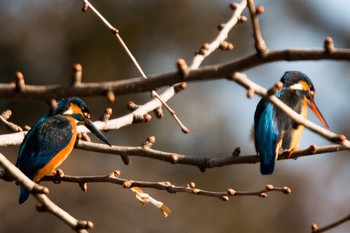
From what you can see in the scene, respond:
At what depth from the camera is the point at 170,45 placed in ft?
52.9

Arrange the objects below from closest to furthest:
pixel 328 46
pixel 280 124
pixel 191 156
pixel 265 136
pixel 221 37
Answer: pixel 328 46, pixel 191 156, pixel 221 37, pixel 265 136, pixel 280 124

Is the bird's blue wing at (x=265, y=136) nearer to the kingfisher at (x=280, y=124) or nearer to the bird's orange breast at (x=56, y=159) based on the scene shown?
the kingfisher at (x=280, y=124)

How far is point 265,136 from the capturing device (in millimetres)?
4316

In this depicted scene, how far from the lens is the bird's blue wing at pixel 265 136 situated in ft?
13.2

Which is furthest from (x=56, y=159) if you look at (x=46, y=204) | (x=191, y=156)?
(x=46, y=204)

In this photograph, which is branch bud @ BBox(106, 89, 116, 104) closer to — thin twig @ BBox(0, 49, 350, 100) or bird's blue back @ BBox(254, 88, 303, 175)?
thin twig @ BBox(0, 49, 350, 100)

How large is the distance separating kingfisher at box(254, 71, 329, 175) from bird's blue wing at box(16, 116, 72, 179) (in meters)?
1.01

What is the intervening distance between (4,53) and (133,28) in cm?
269

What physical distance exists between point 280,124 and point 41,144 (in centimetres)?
131

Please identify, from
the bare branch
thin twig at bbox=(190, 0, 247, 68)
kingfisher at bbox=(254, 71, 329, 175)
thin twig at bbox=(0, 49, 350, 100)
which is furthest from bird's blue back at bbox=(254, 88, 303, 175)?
thin twig at bbox=(0, 49, 350, 100)

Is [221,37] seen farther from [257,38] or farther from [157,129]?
[157,129]

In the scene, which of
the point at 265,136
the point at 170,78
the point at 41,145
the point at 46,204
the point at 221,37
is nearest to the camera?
the point at 170,78

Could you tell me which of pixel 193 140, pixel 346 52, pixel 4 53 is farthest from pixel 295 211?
pixel 346 52

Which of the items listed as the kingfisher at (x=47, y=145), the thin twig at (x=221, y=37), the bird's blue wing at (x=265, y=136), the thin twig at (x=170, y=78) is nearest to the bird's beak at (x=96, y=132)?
the kingfisher at (x=47, y=145)
